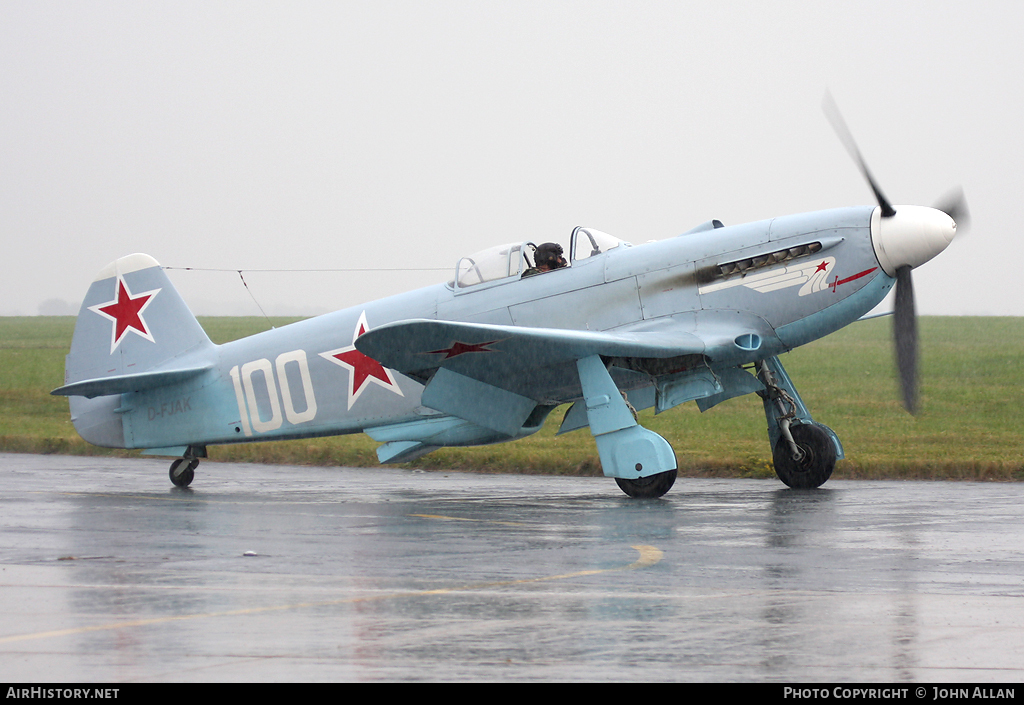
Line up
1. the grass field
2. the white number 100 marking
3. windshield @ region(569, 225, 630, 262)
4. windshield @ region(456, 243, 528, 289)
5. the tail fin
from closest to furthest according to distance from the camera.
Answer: windshield @ region(569, 225, 630, 262) → windshield @ region(456, 243, 528, 289) → the white number 100 marking → the tail fin → the grass field

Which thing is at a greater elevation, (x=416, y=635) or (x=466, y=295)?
(x=416, y=635)

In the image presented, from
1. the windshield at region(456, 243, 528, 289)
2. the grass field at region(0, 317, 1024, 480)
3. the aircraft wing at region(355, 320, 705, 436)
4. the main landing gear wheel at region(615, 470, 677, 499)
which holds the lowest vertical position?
the grass field at region(0, 317, 1024, 480)

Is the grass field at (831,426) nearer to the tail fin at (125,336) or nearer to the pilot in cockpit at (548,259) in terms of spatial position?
the tail fin at (125,336)

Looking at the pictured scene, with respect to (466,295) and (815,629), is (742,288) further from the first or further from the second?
(815,629)

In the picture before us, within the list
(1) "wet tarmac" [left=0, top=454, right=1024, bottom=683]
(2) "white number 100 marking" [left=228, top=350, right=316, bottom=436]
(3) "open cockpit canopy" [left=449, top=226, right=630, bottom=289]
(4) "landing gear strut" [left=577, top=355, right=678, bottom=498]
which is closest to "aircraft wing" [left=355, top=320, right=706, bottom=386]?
(4) "landing gear strut" [left=577, top=355, right=678, bottom=498]

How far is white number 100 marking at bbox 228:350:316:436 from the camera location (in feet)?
48.1

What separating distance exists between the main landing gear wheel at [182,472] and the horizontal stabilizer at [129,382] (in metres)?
1.05

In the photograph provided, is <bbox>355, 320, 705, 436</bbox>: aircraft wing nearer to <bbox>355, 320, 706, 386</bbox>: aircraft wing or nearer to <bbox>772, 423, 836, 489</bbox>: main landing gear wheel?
<bbox>355, 320, 706, 386</bbox>: aircraft wing

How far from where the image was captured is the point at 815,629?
5.59 metres

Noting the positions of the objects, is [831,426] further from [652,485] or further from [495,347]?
[495,347]

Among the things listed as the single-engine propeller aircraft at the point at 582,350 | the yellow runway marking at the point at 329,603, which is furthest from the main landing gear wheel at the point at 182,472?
the yellow runway marking at the point at 329,603

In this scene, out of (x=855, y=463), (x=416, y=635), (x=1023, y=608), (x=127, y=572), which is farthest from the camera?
(x=855, y=463)

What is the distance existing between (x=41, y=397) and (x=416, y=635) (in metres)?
25.9
